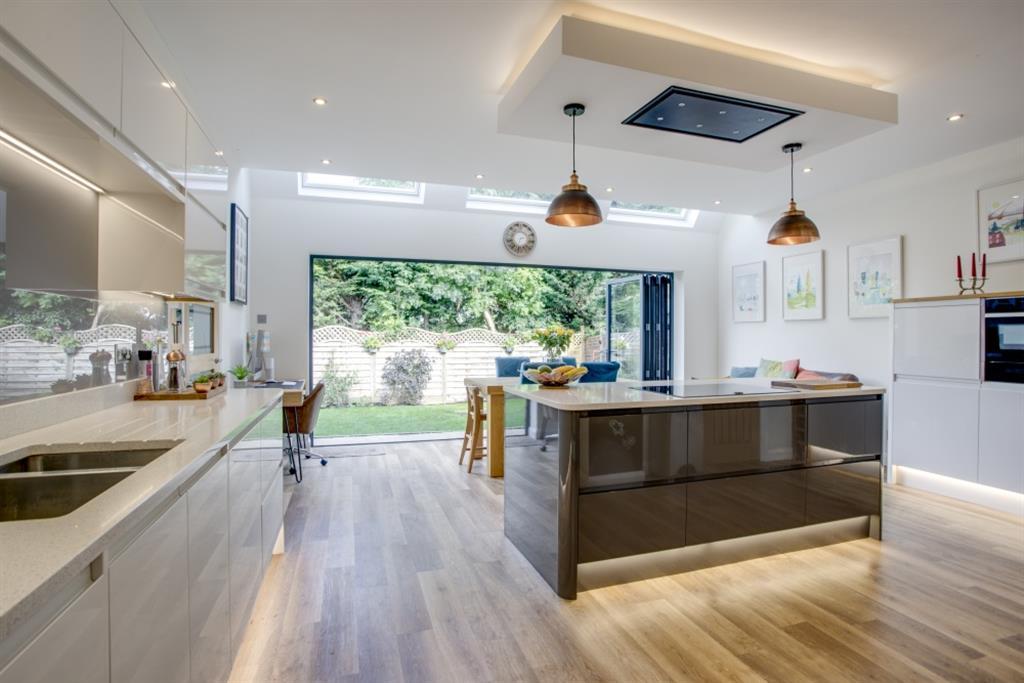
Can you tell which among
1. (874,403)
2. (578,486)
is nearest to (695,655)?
(578,486)

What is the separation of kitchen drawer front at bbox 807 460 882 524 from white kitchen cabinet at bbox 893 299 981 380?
1401 millimetres

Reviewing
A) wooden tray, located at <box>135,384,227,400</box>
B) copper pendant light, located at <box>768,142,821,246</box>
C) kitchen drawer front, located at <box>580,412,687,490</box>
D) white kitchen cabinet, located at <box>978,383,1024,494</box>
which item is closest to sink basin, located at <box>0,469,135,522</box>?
wooden tray, located at <box>135,384,227,400</box>

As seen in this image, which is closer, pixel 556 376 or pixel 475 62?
pixel 475 62

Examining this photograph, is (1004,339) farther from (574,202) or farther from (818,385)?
(574,202)

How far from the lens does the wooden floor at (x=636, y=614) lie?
1.93m

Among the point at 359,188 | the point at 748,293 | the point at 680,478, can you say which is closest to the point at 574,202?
the point at 680,478

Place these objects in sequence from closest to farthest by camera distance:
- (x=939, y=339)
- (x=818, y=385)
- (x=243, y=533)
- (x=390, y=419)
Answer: (x=243, y=533) < (x=818, y=385) < (x=939, y=339) < (x=390, y=419)

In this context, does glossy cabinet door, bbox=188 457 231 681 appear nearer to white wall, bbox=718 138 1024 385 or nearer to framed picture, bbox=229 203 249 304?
framed picture, bbox=229 203 249 304

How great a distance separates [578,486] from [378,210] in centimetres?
454

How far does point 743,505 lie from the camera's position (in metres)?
2.79

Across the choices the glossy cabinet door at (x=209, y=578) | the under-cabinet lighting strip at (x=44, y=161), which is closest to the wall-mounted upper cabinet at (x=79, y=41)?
the under-cabinet lighting strip at (x=44, y=161)

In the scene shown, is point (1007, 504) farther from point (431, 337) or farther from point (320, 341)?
point (320, 341)

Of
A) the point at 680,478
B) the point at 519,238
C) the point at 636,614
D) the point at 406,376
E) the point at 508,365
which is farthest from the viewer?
the point at 406,376

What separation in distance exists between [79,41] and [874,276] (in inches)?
234
